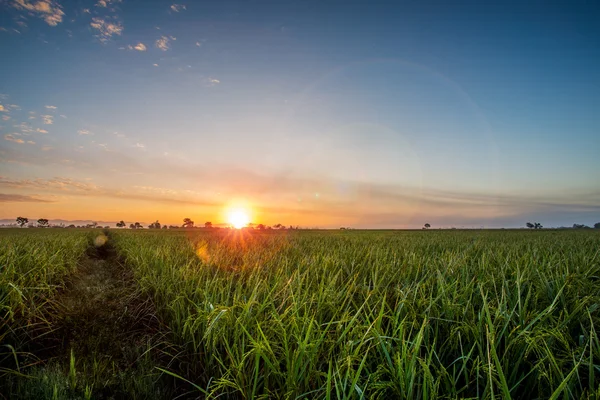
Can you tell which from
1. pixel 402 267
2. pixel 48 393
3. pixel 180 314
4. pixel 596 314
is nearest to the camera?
pixel 48 393

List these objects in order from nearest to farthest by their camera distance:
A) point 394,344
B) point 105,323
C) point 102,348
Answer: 1. point 394,344
2. point 102,348
3. point 105,323

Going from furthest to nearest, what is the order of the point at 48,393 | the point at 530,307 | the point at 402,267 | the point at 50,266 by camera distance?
the point at 50,266
the point at 402,267
the point at 530,307
the point at 48,393

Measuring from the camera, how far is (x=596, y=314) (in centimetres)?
285

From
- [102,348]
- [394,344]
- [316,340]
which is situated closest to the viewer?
[316,340]

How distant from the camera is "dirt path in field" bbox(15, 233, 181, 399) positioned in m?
2.30

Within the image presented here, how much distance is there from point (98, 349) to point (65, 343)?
0.62 m

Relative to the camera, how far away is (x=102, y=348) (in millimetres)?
3145

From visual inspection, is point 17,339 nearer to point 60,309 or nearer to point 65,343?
point 65,343

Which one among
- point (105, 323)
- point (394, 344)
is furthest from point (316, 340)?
point (105, 323)

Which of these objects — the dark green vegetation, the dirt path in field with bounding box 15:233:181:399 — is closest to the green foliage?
the dark green vegetation

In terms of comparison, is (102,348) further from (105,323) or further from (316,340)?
(316,340)

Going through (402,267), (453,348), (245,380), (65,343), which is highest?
(402,267)

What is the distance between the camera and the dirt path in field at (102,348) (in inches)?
90.7

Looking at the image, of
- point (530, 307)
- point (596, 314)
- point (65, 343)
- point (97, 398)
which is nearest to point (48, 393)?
point (97, 398)
